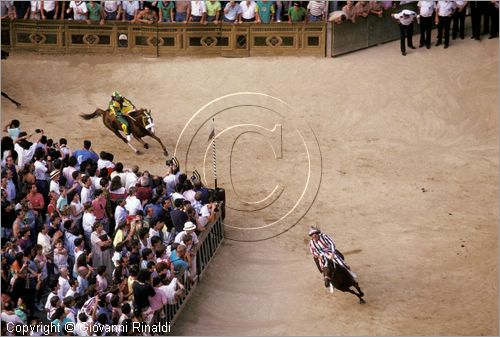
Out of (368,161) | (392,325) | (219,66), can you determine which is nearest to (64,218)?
(392,325)

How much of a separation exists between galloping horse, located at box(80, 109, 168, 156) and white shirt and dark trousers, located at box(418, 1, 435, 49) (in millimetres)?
9099

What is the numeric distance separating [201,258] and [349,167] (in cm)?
656

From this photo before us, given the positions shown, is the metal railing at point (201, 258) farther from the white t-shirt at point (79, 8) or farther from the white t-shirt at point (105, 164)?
the white t-shirt at point (79, 8)

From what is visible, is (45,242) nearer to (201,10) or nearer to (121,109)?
(121,109)

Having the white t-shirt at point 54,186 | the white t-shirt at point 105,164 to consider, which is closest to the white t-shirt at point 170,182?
the white t-shirt at point 105,164

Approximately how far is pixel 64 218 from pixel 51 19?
1270 cm

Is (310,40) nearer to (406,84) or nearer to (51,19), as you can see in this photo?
(406,84)

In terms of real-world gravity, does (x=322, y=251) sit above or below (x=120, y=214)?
below

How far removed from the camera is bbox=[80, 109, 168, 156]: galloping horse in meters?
27.4

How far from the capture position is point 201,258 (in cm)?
2214

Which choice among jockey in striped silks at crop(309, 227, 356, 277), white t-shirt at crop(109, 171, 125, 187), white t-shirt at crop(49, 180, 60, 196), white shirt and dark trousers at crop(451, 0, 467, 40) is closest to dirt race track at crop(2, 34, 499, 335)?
white shirt and dark trousers at crop(451, 0, 467, 40)

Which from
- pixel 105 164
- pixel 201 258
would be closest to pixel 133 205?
pixel 201 258

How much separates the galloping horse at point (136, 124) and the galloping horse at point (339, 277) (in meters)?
7.83

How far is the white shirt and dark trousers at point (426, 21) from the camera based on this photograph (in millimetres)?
32719
